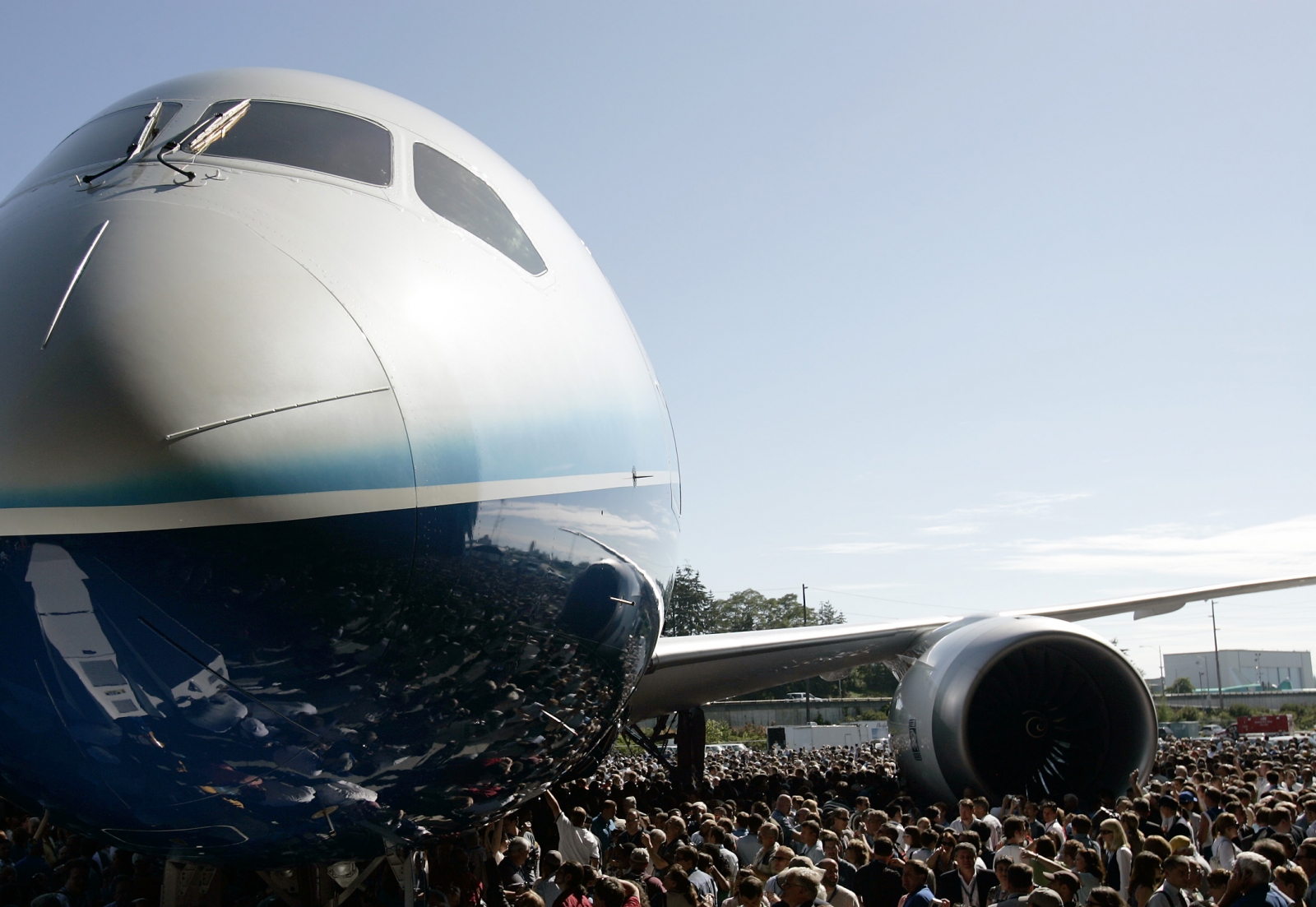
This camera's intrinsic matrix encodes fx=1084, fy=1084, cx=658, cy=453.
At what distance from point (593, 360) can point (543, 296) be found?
1.04 ft

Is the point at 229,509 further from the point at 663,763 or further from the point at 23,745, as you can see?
the point at 663,763

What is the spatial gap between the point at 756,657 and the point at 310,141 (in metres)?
6.18

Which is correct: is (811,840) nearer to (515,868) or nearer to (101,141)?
(515,868)

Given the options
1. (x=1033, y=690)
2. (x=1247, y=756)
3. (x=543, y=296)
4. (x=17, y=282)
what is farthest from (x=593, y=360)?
(x=1247, y=756)

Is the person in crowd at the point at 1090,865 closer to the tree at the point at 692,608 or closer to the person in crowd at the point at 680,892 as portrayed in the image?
the person in crowd at the point at 680,892

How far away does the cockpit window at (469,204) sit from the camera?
377cm

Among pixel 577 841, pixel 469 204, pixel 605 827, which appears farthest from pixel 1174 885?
pixel 605 827

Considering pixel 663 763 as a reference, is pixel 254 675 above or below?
above

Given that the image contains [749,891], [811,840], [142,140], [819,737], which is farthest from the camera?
[819,737]

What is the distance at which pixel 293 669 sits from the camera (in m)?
2.68

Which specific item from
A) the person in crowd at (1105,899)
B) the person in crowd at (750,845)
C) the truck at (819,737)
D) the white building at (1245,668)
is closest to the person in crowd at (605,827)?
the person in crowd at (750,845)

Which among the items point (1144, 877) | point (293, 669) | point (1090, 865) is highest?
point (293, 669)

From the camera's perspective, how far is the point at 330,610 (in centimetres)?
268

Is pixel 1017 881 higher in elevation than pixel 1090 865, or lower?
higher
